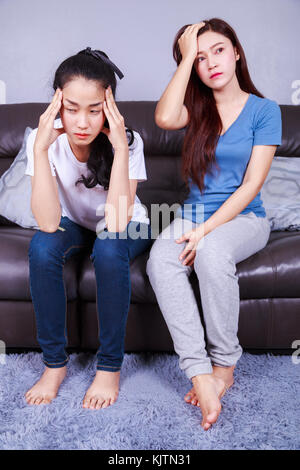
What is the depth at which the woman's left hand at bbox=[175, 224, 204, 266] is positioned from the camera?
125 centimetres

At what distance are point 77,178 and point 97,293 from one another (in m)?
0.40

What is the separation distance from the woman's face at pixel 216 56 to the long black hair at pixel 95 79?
0.32 m

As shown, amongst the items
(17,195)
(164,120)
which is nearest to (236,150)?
(164,120)

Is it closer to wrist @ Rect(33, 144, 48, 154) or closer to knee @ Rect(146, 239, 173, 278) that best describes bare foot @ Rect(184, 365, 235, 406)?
knee @ Rect(146, 239, 173, 278)

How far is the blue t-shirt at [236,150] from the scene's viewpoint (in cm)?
138

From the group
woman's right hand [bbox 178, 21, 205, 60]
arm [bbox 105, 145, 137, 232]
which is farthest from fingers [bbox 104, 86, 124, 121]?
woman's right hand [bbox 178, 21, 205, 60]

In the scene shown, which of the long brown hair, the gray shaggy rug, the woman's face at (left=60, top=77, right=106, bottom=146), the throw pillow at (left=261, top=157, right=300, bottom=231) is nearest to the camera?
the gray shaggy rug

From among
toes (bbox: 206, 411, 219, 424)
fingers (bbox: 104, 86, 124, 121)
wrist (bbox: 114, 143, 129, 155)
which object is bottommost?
toes (bbox: 206, 411, 219, 424)

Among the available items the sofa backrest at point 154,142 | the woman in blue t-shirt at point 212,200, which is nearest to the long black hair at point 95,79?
the woman in blue t-shirt at point 212,200

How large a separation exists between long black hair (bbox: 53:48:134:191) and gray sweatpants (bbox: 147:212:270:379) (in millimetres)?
318

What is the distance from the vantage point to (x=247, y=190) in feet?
4.36

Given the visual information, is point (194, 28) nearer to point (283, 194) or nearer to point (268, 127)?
point (268, 127)
